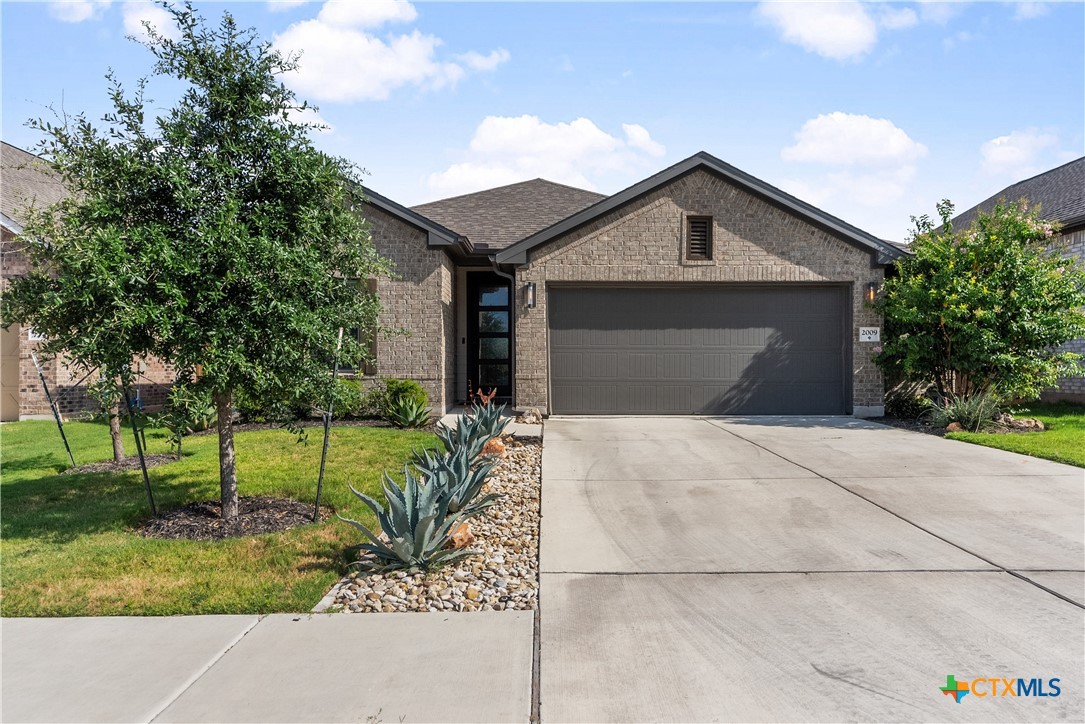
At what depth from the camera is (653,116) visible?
1116 centimetres

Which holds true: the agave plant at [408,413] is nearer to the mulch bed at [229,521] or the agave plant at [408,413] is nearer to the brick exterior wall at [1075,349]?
the mulch bed at [229,521]

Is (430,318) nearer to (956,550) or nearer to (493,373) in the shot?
(493,373)

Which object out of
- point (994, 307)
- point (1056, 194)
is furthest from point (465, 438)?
point (1056, 194)

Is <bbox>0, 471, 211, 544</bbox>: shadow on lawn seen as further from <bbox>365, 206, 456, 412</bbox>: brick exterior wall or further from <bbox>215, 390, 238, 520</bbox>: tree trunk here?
<bbox>365, 206, 456, 412</bbox>: brick exterior wall

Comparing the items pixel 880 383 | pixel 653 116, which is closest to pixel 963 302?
pixel 880 383

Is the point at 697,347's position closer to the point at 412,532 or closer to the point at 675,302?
the point at 675,302

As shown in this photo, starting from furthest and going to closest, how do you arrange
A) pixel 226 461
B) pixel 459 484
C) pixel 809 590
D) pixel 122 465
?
pixel 122 465 → pixel 226 461 → pixel 459 484 → pixel 809 590

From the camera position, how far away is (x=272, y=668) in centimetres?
321

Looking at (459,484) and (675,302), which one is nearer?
(459,484)

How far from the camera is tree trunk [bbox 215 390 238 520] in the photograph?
6.00 m

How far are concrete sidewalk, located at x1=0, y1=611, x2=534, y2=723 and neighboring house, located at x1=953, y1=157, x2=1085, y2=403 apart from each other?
12306 mm

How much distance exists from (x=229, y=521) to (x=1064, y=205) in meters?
18.3

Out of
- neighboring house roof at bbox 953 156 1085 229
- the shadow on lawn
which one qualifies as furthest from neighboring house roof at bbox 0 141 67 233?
neighboring house roof at bbox 953 156 1085 229

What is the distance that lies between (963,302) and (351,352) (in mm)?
10095
